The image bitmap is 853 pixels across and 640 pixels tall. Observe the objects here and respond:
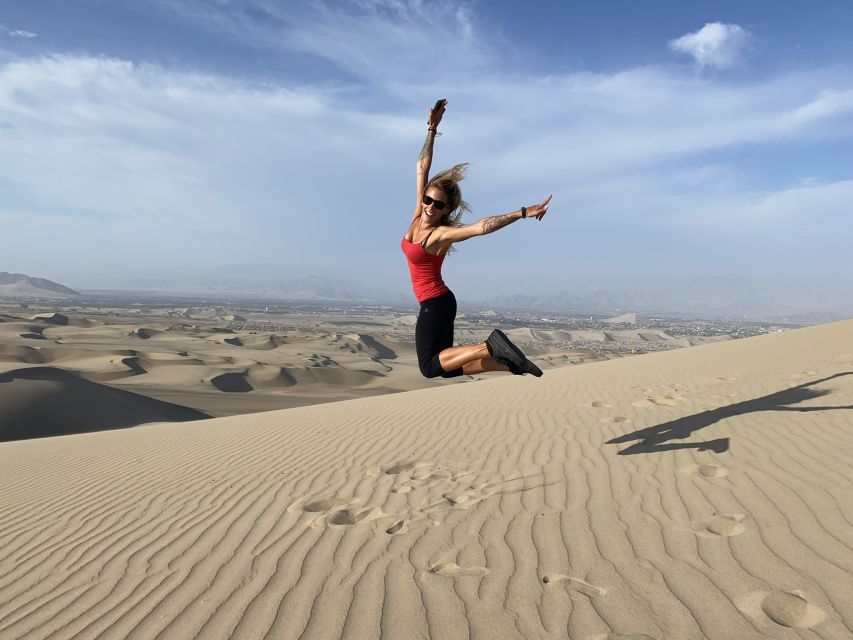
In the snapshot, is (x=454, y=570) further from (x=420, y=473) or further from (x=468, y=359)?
(x=420, y=473)

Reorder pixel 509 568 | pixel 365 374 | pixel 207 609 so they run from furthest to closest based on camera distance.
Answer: pixel 365 374 < pixel 509 568 < pixel 207 609

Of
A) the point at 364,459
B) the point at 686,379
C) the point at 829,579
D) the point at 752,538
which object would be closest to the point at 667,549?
the point at 752,538

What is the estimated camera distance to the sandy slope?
97.4 inches

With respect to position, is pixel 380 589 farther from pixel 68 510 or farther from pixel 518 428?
pixel 518 428

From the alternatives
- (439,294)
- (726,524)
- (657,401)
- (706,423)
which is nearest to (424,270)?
(439,294)

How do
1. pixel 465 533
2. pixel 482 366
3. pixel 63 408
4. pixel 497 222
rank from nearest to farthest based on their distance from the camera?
pixel 465 533 → pixel 497 222 → pixel 482 366 → pixel 63 408

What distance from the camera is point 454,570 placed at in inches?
115

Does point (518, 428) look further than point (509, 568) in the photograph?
Yes

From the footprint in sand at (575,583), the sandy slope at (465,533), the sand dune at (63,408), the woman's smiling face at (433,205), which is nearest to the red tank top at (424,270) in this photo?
the woman's smiling face at (433,205)

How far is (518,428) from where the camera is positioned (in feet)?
21.7

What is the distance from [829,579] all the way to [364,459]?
3979mm

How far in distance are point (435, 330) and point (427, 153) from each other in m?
1.53

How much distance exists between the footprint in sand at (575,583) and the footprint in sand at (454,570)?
324 millimetres

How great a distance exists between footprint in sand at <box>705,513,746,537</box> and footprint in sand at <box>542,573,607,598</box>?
3.22 ft
